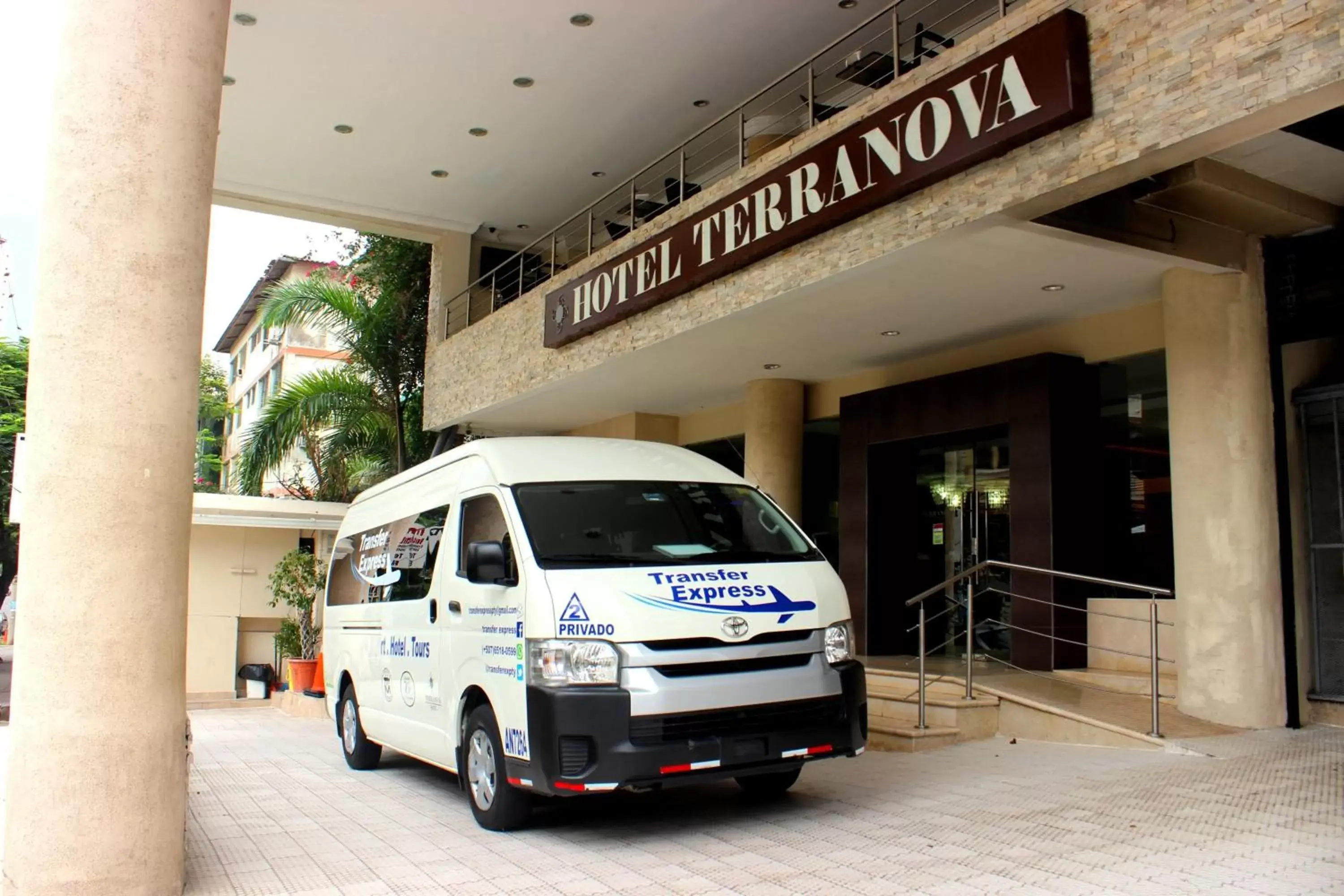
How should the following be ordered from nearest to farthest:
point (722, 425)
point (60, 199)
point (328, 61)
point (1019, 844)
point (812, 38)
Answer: point (60, 199) → point (1019, 844) → point (812, 38) → point (328, 61) → point (722, 425)

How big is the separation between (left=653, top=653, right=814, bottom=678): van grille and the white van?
12mm

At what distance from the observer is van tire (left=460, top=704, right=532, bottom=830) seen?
6168 millimetres

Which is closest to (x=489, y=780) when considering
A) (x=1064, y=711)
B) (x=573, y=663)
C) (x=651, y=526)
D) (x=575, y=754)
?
(x=575, y=754)

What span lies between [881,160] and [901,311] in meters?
2.32

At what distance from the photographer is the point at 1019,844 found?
18.4 ft

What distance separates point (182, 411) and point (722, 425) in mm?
12816

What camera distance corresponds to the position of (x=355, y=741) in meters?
9.22

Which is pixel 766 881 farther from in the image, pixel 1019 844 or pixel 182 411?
pixel 182 411

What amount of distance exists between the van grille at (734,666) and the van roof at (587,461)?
146 centimetres

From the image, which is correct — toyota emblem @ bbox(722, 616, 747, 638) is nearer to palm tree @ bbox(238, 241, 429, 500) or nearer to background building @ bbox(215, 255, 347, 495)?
palm tree @ bbox(238, 241, 429, 500)

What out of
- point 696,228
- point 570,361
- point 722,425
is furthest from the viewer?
point 722,425

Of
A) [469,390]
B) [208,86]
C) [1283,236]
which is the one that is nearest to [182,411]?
[208,86]

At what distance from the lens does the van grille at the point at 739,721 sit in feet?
18.6

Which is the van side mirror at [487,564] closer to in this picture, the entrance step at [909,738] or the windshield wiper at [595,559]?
the windshield wiper at [595,559]
